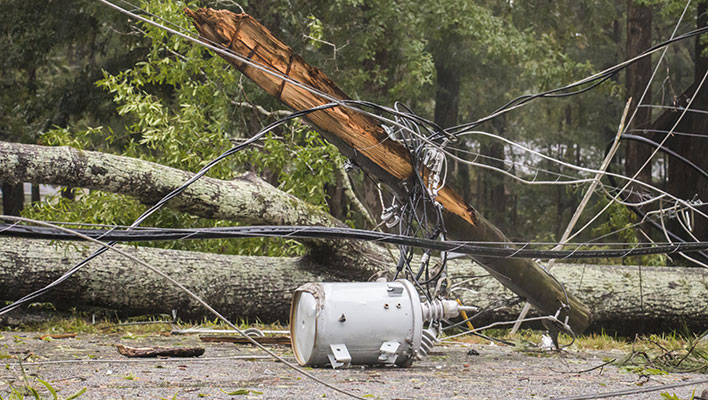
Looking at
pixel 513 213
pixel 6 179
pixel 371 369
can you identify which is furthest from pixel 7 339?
pixel 513 213

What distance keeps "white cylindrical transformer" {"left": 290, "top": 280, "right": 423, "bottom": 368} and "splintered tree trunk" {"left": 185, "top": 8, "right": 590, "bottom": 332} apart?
921 millimetres

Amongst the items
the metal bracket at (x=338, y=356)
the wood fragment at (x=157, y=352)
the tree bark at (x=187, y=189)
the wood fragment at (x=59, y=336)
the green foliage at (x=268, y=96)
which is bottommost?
the wood fragment at (x=59, y=336)

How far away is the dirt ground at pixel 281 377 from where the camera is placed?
10.2 ft

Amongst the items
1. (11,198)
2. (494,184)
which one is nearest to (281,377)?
(11,198)

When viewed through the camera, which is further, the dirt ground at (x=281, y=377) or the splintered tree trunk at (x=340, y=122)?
the splintered tree trunk at (x=340, y=122)

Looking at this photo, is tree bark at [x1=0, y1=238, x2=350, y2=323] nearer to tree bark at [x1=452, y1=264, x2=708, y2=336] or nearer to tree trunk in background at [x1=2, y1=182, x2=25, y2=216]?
tree bark at [x1=452, y1=264, x2=708, y2=336]

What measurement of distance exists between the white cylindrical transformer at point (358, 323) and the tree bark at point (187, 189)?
7.90ft

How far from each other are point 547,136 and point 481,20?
872 cm

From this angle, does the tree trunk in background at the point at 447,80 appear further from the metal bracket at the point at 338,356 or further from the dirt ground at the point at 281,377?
the metal bracket at the point at 338,356

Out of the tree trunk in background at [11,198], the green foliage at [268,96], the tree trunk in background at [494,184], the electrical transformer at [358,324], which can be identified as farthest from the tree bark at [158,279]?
the tree trunk in background at [494,184]

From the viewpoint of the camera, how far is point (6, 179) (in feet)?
17.4

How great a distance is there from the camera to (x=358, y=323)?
365cm

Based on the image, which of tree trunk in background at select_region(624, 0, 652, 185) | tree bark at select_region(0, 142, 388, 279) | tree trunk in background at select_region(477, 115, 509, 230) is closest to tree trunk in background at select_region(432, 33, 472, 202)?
tree trunk in background at select_region(477, 115, 509, 230)

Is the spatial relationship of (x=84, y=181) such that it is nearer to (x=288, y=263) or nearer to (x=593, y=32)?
(x=288, y=263)
